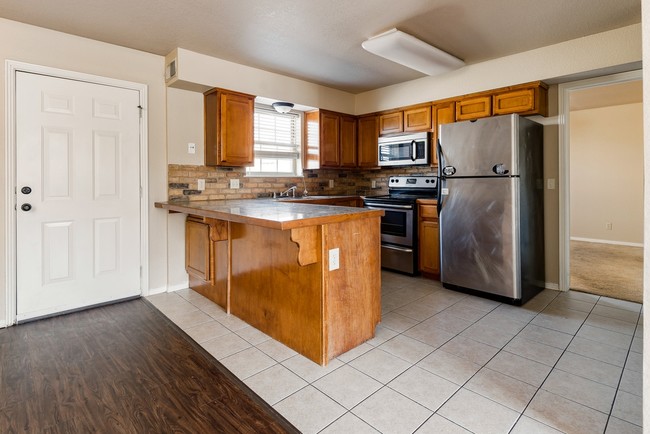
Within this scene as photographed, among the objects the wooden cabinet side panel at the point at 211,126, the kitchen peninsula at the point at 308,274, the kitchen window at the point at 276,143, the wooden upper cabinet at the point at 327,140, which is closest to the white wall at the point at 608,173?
the wooden upper cabinet at the point at 327,140

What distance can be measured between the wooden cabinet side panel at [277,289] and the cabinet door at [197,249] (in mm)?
410

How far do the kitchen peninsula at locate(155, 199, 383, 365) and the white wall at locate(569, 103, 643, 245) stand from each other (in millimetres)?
5816

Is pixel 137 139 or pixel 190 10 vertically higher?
pixel 190 10

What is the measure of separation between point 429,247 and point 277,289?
2.23 m

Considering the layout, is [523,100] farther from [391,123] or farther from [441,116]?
[391,123]

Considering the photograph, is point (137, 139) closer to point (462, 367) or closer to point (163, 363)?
point (163, 363)

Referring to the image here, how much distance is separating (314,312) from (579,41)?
339 cm

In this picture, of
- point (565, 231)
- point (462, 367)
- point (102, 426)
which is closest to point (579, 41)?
point (565, 231)

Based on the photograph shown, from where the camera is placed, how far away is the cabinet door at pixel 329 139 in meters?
4.70

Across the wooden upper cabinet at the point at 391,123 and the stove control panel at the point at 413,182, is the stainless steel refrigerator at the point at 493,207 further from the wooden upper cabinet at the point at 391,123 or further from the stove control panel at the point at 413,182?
the wooden upper cabinet at the point at 391,123

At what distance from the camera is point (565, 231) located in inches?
140

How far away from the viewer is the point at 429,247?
13.2ft

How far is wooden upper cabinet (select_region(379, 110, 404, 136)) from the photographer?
461 cm

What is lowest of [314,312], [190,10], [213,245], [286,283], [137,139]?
[314,312]
